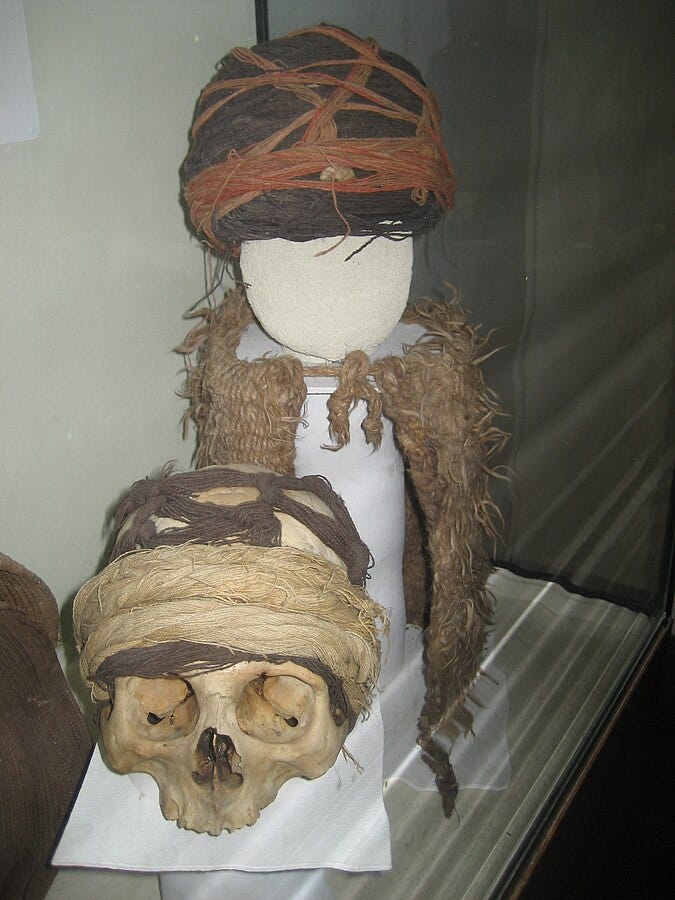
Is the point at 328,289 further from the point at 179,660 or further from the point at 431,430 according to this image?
the point at 179,660

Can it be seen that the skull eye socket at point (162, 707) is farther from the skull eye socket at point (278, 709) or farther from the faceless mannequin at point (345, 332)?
the faceless mannequin at point (345, 332)

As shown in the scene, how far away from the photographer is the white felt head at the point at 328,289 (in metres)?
0.83

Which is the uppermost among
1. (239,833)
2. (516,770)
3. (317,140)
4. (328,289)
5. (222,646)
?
(317,140)

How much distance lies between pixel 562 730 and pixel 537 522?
0.42 metres

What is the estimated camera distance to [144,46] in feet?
3.23

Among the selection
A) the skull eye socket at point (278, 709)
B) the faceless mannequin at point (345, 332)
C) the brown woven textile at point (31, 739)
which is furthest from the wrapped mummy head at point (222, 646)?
the faceless mannequin at point (345, 332)

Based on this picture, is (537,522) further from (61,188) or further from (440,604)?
(61,188)

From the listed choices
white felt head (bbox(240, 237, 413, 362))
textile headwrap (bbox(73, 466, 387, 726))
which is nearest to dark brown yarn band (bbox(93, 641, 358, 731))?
textile headwrap (bbox(73, 466, 387, 726))

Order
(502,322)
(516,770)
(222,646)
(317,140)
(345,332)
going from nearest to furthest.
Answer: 1. (222,646)
2. (317,140)
3. (345,332)
4. (516,770)
5. (502,322)

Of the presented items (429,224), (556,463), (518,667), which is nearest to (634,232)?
(556,463)

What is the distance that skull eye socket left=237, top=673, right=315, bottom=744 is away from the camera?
0.68 meters

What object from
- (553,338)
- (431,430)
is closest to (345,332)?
(431,430)

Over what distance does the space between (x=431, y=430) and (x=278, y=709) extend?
1.27 feet

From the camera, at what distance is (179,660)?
2.08ft
